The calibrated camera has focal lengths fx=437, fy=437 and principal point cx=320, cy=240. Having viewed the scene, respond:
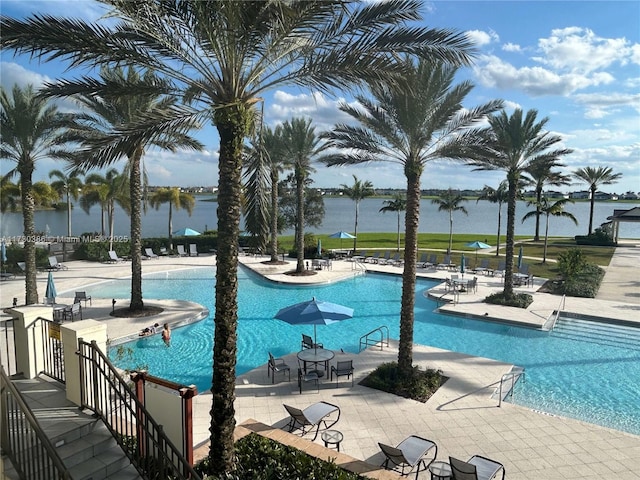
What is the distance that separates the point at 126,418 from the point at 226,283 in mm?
2509

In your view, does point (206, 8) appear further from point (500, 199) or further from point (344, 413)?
point (500, 199)

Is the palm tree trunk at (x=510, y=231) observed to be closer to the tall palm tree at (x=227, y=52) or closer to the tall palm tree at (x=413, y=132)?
the tall palm tree at (x=413, y=132)

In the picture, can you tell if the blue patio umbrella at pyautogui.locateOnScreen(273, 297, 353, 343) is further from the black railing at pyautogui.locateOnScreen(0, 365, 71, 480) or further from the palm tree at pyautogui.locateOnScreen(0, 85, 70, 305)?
the palm tree at pyautogui.locateOnScreen(0, 85, 70, 305)

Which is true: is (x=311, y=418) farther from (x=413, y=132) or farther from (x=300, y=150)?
(x=300, y=150)

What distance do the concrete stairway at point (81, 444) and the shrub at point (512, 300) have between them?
18.4 metres

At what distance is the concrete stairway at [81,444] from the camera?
6219 millimetres

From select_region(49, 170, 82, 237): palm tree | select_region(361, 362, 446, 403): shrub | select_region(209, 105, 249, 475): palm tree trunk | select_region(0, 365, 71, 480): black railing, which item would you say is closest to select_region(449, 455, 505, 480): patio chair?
select_region(361, 362, 446, 403): shrub

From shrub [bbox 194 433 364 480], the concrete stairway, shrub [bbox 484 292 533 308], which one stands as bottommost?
shrub [bbox 194 433 364 480]

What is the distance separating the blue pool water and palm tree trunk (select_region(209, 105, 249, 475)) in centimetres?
581

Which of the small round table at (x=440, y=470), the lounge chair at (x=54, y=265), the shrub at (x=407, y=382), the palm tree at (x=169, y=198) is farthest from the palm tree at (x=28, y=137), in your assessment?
the palm tree at (x=169, y=198)

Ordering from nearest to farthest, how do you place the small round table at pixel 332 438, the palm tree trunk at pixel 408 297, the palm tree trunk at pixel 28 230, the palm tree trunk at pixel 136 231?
the small round table at pixel 332 438, the palm tree trunk at pixel 408 297, the palm tree trunk at pixel 28 230, the palm tree trunk at pixel 136 231

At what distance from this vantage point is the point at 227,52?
6.59 m

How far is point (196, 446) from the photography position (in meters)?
8.50

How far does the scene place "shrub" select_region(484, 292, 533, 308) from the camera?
20.6 meters
